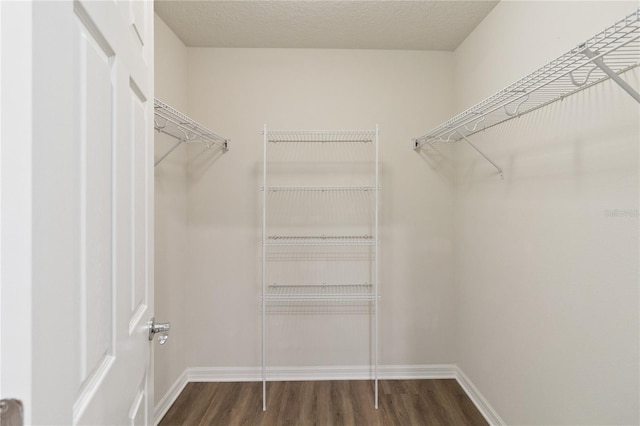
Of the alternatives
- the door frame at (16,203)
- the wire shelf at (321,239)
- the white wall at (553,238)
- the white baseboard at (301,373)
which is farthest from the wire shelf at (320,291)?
the door frame at (16,203)

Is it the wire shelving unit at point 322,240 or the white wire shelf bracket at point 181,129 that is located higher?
the white wire shelf bracket at point 181,129

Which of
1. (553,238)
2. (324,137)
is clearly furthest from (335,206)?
(553,238)

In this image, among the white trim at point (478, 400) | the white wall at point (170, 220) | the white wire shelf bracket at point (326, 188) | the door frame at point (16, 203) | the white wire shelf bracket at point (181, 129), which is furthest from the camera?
the white wire shelf bracket at point (326, 188)

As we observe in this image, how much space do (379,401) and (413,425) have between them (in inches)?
10.9

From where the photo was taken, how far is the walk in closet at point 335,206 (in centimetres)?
197

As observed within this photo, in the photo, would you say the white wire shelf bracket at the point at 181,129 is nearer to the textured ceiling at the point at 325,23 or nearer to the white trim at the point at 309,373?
the textured ceiling at the point at 325,23

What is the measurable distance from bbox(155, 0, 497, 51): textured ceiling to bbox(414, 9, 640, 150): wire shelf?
0.74 m

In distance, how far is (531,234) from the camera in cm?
157

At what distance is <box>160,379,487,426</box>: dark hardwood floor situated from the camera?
6.42 ft

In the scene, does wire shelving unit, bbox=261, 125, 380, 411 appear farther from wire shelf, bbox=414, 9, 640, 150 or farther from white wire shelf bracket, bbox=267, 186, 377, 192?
Answer: wire shelf, bbox=414, 9, 640, 150

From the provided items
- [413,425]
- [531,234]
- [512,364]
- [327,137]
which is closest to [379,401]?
[413,425]

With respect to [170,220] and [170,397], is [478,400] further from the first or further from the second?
[170,220]

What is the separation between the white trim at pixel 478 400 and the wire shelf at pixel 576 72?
1.70m

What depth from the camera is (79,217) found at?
1.69 feet
